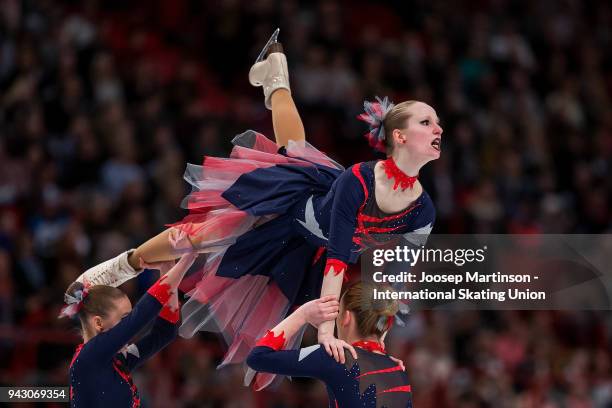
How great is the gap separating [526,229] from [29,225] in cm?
399

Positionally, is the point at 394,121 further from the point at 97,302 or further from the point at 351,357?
the point at 97,302

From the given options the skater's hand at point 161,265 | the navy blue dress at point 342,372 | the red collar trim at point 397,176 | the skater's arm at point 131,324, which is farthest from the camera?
the skater's hand at point 161,265

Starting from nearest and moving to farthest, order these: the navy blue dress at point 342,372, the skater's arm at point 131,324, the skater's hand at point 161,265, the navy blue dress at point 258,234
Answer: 1. the navy blue dress at point 342,372
2. the skater's arm at point 131,324
3. the navy blue dress at point 258,234
4. the skater's hand at point 161,265

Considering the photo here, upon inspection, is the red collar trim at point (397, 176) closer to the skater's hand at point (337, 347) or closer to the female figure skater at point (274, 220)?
the female figure skater at point (274, 220)

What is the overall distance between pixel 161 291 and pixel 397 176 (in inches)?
38.8

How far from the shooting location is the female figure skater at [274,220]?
13.7ft

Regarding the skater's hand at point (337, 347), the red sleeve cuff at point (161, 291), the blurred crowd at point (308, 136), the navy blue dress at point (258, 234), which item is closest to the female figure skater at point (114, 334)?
the red sleeve cuff at point (161, 291)

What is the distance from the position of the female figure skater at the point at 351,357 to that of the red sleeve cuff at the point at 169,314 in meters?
0.65

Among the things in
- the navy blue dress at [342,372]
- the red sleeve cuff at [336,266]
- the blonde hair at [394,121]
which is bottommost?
the navy blue dress at [342,372]

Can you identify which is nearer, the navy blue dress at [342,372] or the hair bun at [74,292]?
the navy blue dress at [342,372]

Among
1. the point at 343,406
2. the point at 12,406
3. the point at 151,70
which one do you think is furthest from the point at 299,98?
the point at 343,406

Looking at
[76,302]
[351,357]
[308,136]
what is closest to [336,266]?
[351,357]

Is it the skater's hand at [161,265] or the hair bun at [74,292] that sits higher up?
the skater's hand at [161,265]

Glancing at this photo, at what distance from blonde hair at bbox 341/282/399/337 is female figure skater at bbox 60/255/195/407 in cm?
71
